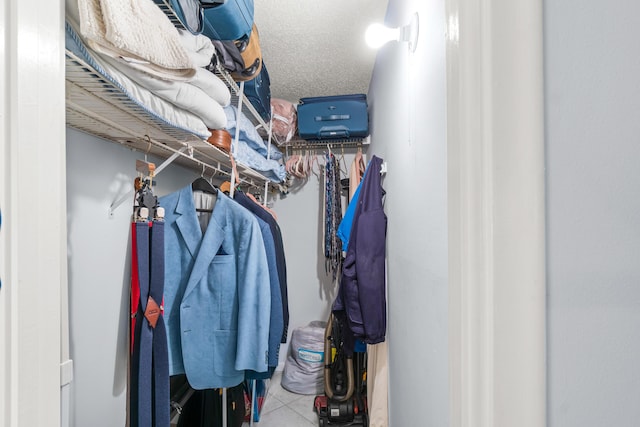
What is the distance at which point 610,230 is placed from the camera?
1.10 feet

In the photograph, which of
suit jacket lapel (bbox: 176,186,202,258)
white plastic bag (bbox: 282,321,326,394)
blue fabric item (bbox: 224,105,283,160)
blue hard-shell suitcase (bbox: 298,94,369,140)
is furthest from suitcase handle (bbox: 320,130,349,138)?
white plastic bag (bbox: 282,321,326,394)

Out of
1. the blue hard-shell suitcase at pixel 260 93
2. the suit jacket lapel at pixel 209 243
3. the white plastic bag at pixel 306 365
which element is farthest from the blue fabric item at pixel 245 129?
the white plastic bag at pixel 306 365

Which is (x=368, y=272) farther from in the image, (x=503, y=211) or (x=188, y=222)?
(x=503, y=211)

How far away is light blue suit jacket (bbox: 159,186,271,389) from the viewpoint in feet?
3.98

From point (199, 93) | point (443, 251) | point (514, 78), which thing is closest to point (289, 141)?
point (199, 93)

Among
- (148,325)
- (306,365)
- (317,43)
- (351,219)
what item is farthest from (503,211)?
(306,365)

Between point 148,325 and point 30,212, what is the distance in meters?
0.70

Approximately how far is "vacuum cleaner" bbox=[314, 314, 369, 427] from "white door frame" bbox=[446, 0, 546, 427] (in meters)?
1.59

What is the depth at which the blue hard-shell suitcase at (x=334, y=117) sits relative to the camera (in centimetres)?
224

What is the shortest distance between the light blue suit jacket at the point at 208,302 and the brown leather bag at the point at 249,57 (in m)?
0.67

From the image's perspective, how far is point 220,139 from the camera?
128 centimetres

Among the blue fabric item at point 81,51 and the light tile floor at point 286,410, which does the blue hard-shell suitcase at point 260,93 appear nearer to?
the blue fabric item at point 81,51

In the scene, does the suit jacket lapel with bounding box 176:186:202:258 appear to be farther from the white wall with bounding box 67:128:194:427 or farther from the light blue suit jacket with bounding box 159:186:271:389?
the white wall with bounding box 67:128:194:427

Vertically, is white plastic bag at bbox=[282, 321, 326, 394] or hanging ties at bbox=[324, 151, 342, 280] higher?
hanging ties at bbox=[324, 151, 342, 280]
